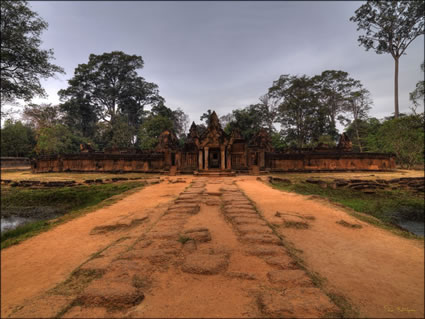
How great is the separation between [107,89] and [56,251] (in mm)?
46227

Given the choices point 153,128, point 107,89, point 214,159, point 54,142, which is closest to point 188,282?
point 214,159

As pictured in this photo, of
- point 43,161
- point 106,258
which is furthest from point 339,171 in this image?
point 43,161

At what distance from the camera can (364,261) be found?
2.33 meters

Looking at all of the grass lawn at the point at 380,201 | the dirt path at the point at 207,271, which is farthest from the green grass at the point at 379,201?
the dirt path at the point at 207,271

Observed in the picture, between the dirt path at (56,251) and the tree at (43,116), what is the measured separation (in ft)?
83.2

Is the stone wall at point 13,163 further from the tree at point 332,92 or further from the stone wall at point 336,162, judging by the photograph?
the tree at point 332,92

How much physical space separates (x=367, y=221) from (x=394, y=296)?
292 cm

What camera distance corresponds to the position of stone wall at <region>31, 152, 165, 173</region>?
1572cm

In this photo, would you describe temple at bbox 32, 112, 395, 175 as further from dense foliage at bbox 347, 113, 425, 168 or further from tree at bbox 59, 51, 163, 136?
tree at bbox 59, 51, 163, 136

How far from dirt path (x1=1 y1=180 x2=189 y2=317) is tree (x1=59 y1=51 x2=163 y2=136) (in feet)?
128

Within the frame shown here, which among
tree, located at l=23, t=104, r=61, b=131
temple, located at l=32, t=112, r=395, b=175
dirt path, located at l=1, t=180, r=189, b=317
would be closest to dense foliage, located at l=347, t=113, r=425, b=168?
temple, located at l=32, t=112, r=395, b=175

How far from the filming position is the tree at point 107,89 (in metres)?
39.9

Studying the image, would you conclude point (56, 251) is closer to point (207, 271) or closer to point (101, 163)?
point (207, 271)

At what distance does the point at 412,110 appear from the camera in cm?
1748
